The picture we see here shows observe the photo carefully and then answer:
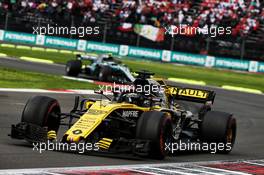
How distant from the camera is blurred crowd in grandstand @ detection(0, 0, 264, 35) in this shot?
42562mm

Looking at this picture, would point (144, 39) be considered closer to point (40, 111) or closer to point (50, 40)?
point (50, 40)

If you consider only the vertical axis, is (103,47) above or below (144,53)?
above

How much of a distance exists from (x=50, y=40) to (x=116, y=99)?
109ft

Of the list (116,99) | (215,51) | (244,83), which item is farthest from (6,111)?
(215,51)

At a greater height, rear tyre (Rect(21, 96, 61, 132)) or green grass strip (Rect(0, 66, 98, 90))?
rear tyre (Rect(21, 96, 61, 132))

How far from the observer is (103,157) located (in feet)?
36.0

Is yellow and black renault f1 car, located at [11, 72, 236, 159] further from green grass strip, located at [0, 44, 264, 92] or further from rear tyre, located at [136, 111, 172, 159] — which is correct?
green grass strip, located at [0, 44, 264, 92]

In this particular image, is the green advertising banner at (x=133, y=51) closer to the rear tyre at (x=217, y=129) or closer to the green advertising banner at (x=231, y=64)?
the green advertising banner at (x=231, y=64)

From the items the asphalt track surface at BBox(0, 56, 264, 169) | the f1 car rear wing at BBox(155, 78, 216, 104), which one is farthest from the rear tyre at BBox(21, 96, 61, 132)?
the f1 car rear wing at BBox(155, 78, 216, 104)

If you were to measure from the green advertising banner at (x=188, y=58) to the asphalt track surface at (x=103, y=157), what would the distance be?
14.6 meters

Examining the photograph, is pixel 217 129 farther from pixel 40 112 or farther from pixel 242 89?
pixel 242 89

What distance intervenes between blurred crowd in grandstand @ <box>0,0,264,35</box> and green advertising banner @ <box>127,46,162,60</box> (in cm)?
167

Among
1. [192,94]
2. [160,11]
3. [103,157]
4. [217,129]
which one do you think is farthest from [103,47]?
[103,157]

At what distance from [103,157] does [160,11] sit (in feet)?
111
